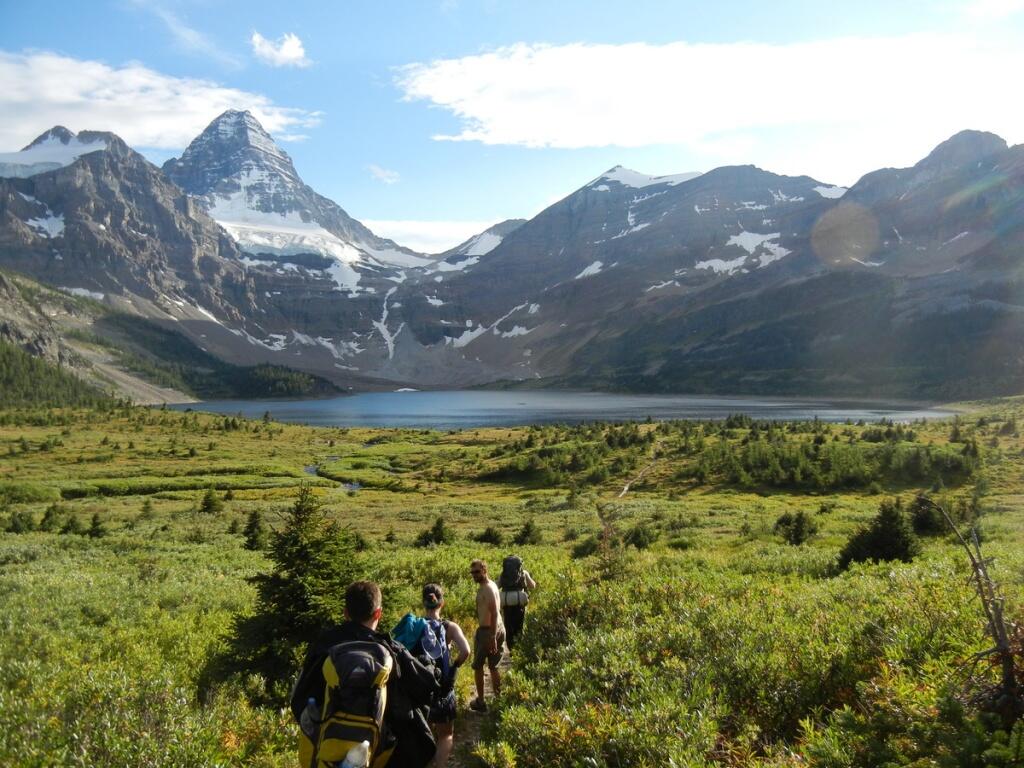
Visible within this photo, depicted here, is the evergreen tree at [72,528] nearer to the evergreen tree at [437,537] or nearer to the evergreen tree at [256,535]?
the evergreen tree at [256,535]

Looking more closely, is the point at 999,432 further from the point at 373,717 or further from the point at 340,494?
the point at 373,717

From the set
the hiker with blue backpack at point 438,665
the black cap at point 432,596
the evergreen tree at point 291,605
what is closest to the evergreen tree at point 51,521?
the evergreen tree at point 291,605

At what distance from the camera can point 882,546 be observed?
18703mm

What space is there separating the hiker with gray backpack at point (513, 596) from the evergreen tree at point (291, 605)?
10.3 feet

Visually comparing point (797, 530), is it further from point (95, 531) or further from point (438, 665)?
point (95, 531)

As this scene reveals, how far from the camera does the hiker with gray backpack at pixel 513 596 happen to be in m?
11.7

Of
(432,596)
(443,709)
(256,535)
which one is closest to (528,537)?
(256,535)

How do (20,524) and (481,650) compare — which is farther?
(20,524)

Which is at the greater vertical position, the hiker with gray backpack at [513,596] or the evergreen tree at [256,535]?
the hiker with gray backpack at [513,596]

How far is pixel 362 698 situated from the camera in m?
5.79

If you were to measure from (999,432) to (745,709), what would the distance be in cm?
9568

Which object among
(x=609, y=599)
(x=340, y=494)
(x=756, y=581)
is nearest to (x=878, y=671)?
(x=609, y=599)

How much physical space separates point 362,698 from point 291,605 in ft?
20.0

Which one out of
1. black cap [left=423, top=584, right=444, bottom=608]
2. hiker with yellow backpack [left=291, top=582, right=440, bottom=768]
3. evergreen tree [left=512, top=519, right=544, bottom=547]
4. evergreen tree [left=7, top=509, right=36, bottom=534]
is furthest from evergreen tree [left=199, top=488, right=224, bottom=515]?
hiker with yellow backpack [left=291, top=582, right=440, bottom=768]
